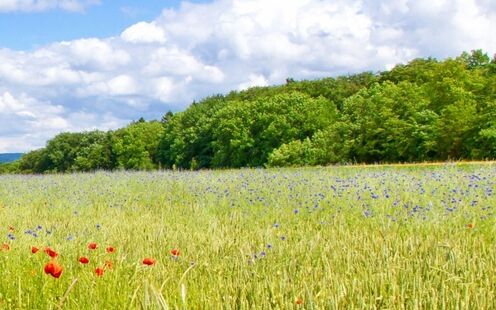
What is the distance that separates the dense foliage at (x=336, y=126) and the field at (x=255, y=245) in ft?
60.1

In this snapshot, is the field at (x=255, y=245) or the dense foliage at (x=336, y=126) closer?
the field at (x=255, y=245)

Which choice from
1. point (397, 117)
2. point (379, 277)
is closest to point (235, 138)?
point (397, 117)

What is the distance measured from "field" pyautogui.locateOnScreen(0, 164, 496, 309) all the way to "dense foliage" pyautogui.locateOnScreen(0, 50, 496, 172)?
18.3 m

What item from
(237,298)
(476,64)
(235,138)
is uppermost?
(476,64)

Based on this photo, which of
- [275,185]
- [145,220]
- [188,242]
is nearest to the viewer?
[188,242]

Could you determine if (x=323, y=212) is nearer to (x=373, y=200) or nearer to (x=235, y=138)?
(x=373, y=200)

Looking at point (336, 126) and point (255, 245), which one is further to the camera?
Answer: point (336, 126)

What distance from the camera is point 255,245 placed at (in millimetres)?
5379

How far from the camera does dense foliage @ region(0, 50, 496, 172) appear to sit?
34.4 m

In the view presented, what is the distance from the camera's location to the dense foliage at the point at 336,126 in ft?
113

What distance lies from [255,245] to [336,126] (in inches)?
1447

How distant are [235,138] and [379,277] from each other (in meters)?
49.9

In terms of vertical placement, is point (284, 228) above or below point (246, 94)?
below

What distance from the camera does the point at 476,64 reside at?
44.8 m
